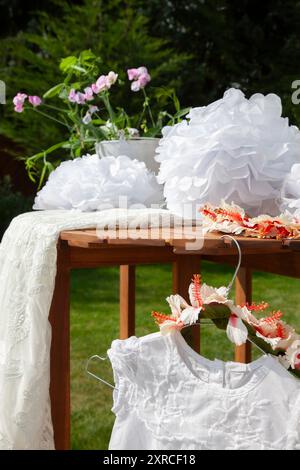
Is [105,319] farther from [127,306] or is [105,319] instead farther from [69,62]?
[69,62]

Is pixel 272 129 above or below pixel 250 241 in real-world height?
above

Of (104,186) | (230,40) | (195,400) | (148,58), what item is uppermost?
(230,40)

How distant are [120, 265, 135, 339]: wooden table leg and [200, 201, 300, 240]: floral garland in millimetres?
1200

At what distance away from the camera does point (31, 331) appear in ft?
5.43

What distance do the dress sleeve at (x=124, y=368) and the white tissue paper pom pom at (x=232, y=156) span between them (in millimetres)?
468

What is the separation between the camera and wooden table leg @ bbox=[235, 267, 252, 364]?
2.54 metres

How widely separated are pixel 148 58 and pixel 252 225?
19.9 ft

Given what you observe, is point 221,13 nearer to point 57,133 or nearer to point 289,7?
point 289,7

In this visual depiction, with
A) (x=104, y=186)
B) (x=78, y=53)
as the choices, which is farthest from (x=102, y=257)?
(x=78, y=53)

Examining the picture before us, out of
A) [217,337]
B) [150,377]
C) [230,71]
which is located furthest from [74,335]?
[230,71]

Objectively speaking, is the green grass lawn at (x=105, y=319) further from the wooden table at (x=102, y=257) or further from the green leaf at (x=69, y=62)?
the green leaf at (x=69, y=62)

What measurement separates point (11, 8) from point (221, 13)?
234cm

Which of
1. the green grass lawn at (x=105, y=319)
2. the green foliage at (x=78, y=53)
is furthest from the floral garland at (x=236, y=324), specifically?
the green foliage at (x=78, y=53)
